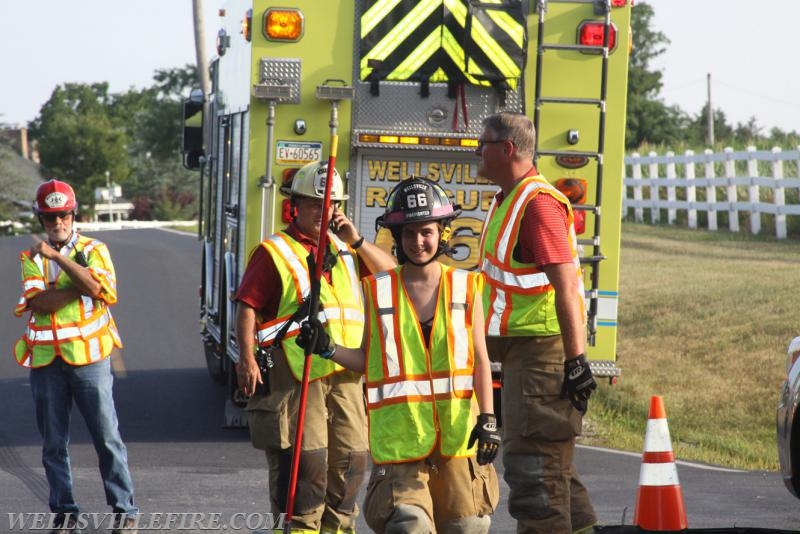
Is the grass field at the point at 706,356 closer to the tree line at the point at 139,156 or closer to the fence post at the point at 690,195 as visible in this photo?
the fence post at the point at 690,195

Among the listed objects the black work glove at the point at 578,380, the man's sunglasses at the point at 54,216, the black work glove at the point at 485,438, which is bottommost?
the black work glove at the point at 485,438

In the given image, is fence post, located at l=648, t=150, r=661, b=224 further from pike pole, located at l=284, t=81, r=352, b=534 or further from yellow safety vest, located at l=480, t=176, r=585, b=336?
pike pole, located at l=284, t=81, r=352, b=534

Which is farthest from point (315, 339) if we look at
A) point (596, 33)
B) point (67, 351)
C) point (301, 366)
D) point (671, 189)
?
point (671, 189)

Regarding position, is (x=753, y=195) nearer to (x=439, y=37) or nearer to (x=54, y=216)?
(x=439, y=37)

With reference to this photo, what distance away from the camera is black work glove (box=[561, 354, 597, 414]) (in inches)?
232

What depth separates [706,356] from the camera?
45.4ft

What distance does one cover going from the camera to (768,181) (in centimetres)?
2380

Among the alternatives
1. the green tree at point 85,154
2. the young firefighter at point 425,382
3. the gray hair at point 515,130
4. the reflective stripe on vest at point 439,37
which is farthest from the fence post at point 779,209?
the green tree at point 85,154

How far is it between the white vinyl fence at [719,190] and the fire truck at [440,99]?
42.9ft

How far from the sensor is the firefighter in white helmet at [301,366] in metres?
6.23

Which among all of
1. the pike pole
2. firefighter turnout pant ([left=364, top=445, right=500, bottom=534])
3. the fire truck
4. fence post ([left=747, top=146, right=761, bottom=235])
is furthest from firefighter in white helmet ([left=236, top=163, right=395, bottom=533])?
fence post ([left=747, top=146, right=761, bottom=235])

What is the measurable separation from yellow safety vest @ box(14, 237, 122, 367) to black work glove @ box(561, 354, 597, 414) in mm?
2608

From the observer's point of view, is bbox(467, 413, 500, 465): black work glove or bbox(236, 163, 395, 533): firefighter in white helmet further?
bbox(236, 163, 395, 533): firefighter in white helmet

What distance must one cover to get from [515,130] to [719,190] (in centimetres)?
2268
